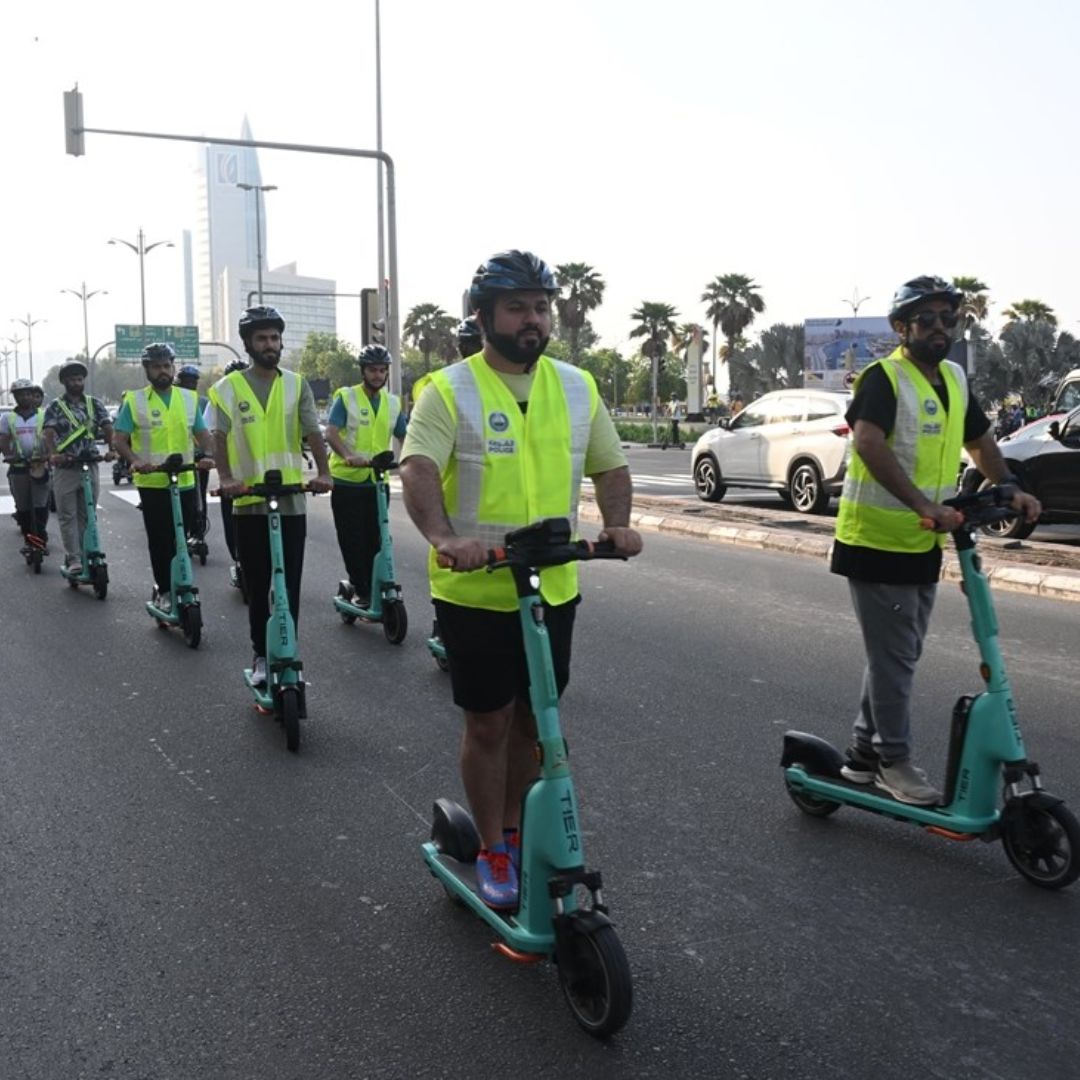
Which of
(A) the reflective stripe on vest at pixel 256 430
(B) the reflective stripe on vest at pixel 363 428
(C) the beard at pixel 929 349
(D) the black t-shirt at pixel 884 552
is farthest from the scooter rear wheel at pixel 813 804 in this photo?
(B) the reflective stripe on vest at pixel 363 428

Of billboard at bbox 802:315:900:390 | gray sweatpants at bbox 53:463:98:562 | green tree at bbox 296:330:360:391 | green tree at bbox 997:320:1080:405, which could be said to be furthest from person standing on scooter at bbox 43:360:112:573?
green tree at bbox 296:330:360:391

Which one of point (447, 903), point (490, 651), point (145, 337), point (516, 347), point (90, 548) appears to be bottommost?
point (447, 903)

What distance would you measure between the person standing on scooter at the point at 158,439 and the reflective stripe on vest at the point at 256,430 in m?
2.06

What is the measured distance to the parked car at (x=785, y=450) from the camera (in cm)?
1653

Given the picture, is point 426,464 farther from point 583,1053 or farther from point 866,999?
point 866,999

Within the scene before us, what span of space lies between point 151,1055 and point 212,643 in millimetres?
5461

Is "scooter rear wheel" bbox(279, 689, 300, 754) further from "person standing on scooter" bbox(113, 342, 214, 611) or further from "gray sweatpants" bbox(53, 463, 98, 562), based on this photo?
"gray sweatpants" bbox(53, 463, 98, 562)

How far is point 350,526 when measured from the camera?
8.52 meters

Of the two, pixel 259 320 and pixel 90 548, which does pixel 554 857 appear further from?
pixel 90 548

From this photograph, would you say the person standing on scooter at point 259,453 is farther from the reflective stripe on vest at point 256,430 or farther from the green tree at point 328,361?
the green tree at point 328,361

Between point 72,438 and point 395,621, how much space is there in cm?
399

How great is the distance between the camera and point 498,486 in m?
3.44

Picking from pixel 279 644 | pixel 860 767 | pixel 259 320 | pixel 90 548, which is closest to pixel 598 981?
pixel 860 767

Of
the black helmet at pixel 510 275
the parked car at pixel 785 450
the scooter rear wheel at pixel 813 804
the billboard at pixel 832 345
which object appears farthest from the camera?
the billboard at pixel 832 345
